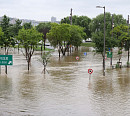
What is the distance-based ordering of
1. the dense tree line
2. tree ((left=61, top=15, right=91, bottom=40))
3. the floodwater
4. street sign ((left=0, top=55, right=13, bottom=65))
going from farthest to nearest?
tree ((left=61, top=15, right=91, bottom=40)), the dense tree line, street sign ((left=0, top=55, right=13, bottom=65)), the floodwater

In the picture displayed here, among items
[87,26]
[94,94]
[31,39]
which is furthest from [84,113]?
[87,26]

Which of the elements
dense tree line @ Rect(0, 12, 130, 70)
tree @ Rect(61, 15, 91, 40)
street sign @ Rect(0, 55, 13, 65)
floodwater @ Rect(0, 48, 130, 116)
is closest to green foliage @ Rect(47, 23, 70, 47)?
dense tree line @ Rect(0, 12, 130, 70)

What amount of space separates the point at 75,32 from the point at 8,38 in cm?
3100

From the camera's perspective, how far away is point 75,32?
7912 centimetres

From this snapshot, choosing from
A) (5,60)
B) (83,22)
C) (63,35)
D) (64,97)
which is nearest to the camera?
(64,97)

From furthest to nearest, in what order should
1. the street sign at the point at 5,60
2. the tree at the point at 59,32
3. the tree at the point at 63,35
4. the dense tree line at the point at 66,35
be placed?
1. the tree at the point at 63,35
2. the tree at the point at 59,32
3. the dense tree line at the point at 66,35
4. the street sign at the point at 5,60

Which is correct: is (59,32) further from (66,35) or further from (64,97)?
(64,97)

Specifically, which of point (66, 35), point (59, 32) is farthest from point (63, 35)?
point (59, 32)

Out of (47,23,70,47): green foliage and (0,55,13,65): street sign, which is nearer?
(0,55,13,65): street sign

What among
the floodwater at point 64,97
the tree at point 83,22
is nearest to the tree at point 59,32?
the floodwater at point 64,97

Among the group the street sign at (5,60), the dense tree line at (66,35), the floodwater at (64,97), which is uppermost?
the dense tree line at (66,35)

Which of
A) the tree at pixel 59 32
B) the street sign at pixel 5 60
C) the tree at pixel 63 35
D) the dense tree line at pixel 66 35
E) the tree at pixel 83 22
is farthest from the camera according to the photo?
the tree at pixel 83 22

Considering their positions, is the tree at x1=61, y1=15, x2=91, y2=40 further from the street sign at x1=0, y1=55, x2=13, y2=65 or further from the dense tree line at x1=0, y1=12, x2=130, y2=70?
the street sign at x1=0, y1=55, x2=13, y2=65

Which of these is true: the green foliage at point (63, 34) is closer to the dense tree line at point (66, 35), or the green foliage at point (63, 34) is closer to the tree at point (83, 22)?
the dense tree line at point (66, 35)
